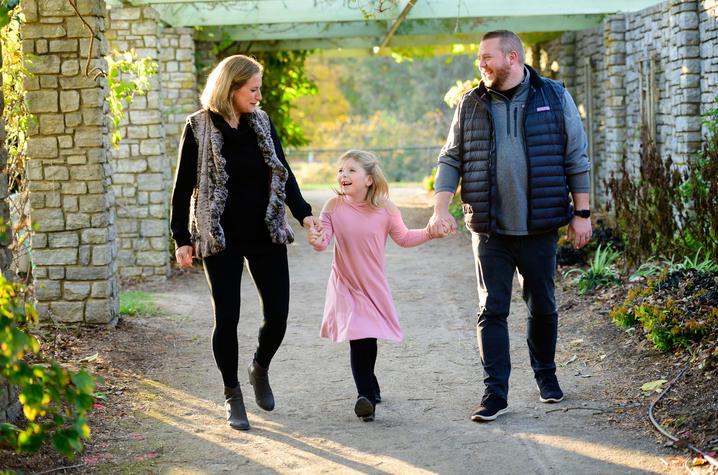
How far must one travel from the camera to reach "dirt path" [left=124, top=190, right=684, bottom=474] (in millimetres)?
3525

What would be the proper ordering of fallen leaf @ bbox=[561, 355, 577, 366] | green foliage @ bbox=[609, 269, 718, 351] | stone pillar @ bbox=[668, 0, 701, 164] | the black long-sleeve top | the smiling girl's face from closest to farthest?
the black long-sleeve top → the smiling girl's face → green foliage @ bbox=[609, 269, 718, 351] → fallen leaf @ bbox=[561, 355, 577, 366] → stone pillar @ bbox=[668, 0, 701, 164]

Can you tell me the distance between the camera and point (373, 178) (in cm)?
418

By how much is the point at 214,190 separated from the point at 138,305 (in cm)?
381

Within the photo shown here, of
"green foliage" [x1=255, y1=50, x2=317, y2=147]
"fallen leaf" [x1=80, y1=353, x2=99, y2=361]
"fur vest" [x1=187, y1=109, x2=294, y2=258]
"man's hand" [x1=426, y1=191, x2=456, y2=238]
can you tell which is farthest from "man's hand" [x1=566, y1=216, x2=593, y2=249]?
"green foliage" [x1=255, y1=50, x2=317, y2=147]

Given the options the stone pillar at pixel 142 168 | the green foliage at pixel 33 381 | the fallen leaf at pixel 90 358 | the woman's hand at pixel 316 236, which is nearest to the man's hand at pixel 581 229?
the woman's hand at pixel 316 236

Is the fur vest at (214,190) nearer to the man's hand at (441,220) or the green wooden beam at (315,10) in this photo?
the man's hand at (441,220)

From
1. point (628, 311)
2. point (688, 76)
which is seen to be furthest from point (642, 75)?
point (628, 311)

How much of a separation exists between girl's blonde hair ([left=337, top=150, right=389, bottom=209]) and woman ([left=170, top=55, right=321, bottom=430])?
14.2 inches

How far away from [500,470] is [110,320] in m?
3.82

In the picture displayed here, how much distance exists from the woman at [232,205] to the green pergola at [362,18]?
406 centimetres

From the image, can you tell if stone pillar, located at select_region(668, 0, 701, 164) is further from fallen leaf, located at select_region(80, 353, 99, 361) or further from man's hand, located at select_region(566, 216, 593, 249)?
fallen leaf, located at select_region(80, 353, 99, 361)

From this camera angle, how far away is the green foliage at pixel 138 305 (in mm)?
7077

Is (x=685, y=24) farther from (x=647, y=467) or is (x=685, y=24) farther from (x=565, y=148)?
(x=647, y=467)

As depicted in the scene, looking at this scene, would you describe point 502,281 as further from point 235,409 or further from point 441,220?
point 235,409
